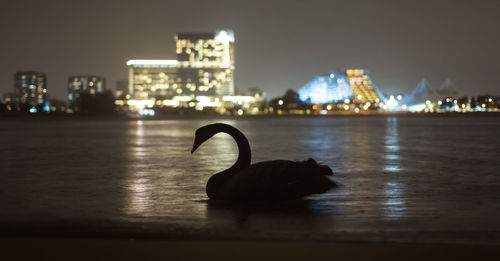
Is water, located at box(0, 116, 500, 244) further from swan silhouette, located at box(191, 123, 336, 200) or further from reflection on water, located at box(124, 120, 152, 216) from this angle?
swan silhouette, located at box(191, 123, 336, 200)

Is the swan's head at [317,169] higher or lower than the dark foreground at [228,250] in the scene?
higher

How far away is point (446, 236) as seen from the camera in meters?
6.62

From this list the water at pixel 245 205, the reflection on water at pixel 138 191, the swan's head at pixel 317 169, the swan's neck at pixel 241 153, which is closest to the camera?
the water at pixel 245 205

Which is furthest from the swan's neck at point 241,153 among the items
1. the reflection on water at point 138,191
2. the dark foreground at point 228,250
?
the dark foreground at point 228,250

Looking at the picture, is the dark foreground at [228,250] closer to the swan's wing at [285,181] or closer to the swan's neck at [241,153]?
the swan's wing at [285,181]

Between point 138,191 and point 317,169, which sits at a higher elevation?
point 317,169

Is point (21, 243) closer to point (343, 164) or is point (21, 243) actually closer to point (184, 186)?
point (184, 186)

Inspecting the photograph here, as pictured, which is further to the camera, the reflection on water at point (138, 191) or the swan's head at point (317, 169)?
the reflection on water at point (138, 191)

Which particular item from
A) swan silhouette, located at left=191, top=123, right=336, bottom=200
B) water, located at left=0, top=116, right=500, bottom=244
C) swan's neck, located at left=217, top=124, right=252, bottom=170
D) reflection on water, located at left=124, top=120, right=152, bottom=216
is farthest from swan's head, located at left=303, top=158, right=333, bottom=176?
reflection on water, located at left=124, top=120, right=152, bottom=216

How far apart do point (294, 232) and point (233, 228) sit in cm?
78

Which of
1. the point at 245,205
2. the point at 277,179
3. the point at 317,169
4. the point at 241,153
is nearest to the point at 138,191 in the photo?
the point at 241,153

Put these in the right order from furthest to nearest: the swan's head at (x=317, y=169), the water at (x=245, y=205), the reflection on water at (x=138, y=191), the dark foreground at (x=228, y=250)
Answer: the reflection on water at (x=138, y=191) → the swan's head at (x=317, y=169) → the water at (x=245, y=205) → the dark foreground at (x=228, y=250)

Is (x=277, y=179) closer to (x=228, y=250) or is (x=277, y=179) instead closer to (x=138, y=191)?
(x=228, y=250)

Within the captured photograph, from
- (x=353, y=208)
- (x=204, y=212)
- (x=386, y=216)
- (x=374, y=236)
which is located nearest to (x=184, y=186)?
(x=204, y=212)
